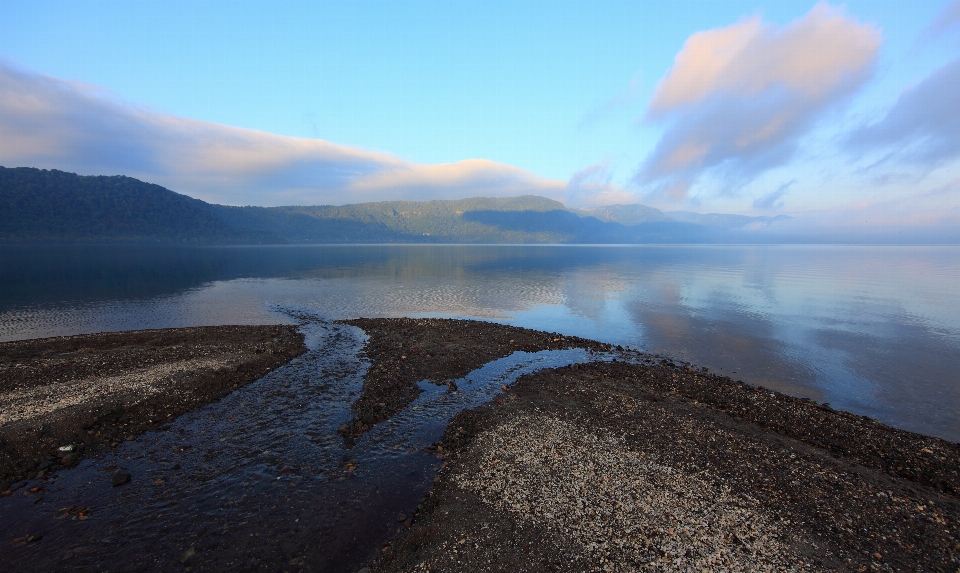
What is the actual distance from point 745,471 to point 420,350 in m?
20.8

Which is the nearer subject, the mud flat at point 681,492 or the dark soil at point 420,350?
the mud flat at point 681,492

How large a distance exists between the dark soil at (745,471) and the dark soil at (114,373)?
13669 mm

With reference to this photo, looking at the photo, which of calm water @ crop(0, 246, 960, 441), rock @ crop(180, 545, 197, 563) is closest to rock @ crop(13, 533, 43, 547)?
rock @ crop(180, 545, 197, 563)

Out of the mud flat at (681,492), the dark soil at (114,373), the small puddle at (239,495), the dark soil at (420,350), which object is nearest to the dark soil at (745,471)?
the mud flat at (681,492)

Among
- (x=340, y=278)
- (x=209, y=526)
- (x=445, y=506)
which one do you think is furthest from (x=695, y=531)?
(x=340, y=278)

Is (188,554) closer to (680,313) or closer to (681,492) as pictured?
(681,492)

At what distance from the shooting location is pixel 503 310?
162 feet

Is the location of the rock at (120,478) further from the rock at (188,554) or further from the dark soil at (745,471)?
the dark soil at (745,471)

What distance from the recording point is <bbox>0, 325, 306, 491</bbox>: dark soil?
609 inches

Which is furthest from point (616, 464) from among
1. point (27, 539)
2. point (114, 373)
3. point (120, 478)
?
point (114, 373)

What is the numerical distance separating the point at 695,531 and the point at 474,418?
394 inches

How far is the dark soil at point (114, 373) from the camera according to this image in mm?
15469

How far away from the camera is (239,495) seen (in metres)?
13.1

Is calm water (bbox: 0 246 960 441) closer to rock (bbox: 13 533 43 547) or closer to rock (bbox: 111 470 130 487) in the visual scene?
rock (bbox: 111 470 130 487)
